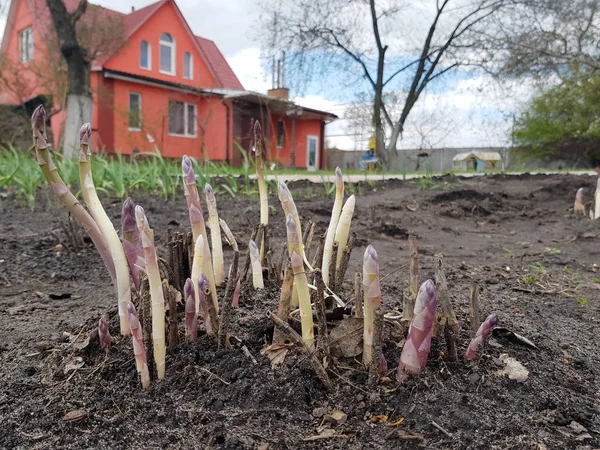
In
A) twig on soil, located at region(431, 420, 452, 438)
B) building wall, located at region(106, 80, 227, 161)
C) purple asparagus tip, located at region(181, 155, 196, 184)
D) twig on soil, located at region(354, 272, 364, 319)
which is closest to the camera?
twig on soil, located at region(431, 420, 452, 438)

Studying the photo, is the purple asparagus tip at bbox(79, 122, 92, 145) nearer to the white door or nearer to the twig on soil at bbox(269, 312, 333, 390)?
the twig on soil at bbox(269, 312, 333, 390)

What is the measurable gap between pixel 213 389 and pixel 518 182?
8171 millimetres

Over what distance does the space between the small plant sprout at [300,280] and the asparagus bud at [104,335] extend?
0.49 metres

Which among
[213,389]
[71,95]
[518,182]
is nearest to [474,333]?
[213,389]

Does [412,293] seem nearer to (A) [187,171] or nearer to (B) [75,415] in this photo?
(A) [187,171]

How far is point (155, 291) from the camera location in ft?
3.21

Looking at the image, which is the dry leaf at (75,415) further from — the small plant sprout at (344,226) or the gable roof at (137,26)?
the gable roof at (137,26)

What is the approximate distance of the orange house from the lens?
16.6m

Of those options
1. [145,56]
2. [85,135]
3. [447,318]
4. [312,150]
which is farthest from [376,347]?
[312,150]

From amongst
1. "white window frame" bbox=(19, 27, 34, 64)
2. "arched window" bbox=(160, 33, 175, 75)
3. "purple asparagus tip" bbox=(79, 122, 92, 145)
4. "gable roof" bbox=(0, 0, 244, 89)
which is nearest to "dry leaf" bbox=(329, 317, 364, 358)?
"purple asparagus tip" bbox=(79, 122, 92, 145)

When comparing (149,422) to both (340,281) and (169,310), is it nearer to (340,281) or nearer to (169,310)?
(169,310)

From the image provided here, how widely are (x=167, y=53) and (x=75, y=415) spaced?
2192 cm

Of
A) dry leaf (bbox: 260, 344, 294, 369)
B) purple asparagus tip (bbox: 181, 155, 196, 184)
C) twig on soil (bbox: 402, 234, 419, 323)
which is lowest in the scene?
dry leaf (bbox: 260, 344, 294, 369)

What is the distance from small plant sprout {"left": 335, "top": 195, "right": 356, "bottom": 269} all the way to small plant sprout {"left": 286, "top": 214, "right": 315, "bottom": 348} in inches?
10.7
